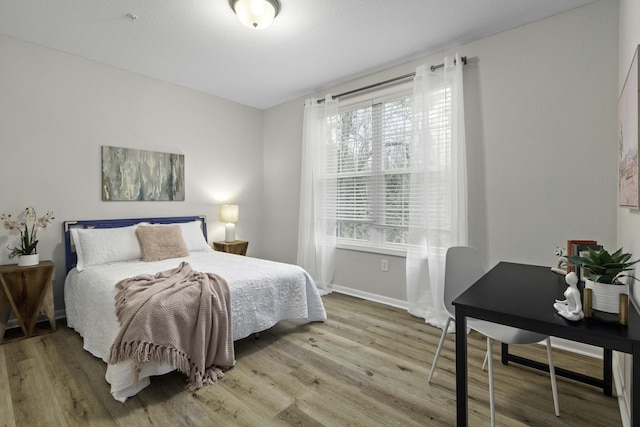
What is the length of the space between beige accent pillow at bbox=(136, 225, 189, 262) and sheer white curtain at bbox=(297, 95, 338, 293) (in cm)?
153

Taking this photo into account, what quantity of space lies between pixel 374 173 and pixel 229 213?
2.04 meters

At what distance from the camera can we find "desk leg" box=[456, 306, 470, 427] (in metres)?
1.30

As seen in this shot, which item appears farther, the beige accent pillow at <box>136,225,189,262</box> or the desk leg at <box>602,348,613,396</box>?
the beige accent pillow at <box>136,225,189,262</box>

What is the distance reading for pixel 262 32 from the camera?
2.71 meters

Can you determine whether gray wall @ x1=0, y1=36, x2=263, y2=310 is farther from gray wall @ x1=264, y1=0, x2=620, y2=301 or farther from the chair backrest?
the chair backrest

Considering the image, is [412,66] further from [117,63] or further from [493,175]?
[117,63]

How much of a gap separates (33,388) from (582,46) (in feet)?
14.7

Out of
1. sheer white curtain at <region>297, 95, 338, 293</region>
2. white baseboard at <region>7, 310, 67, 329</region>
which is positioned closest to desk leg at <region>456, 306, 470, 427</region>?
sheer white curtain at <region>297, 95, 338, 293</region>

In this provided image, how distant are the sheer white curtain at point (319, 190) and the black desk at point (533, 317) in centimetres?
233

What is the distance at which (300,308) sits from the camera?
280cm

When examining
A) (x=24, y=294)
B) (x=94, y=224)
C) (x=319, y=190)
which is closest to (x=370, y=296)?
(x=319, y=190)

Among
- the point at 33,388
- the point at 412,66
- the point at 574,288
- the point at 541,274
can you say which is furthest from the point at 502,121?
the point at 33,388

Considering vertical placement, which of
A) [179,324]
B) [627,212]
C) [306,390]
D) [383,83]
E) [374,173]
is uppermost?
[383,83]

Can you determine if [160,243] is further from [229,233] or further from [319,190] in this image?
[319,190]
